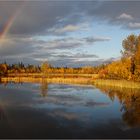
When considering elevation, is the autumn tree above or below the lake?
above

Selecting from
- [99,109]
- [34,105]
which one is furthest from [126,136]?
[34,105]

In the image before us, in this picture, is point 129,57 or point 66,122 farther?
point 129,57

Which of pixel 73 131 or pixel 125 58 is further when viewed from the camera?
pixel 125 58

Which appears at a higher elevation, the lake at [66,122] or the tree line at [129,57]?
the tree line at [129,57]

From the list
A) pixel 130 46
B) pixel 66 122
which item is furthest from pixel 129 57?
pixel 66 122

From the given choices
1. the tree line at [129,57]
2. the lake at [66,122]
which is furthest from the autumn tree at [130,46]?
the lake at [66,122]

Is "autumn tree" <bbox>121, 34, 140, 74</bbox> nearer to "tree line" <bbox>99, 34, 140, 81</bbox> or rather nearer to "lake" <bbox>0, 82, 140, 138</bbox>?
"tree line" <bbox>99, 34, 140, 81</bbox>

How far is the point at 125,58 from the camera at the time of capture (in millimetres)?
75562

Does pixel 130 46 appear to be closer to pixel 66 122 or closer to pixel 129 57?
pixel 129 57

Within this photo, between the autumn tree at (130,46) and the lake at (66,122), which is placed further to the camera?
the autumn tree at (130,46)

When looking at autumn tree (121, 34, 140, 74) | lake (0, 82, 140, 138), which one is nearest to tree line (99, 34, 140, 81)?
autumn tree (121, 34, 140, 74)

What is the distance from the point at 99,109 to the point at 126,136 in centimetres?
1218

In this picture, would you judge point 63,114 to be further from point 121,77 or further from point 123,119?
point 121,77

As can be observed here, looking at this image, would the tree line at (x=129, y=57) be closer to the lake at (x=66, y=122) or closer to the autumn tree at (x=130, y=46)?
the autumn tree at (x=130, y=46)
